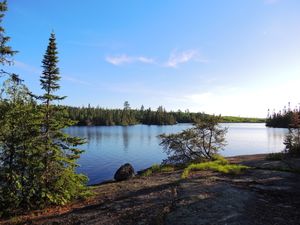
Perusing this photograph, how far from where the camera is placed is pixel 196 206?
9.16 metres

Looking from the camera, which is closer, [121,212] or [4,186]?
[121,212]

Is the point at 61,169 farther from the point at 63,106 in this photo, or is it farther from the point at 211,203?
the point at 211,203

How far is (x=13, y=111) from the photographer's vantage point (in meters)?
10.9

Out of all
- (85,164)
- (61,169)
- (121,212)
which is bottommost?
(85,164)

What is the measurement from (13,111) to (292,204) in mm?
11222

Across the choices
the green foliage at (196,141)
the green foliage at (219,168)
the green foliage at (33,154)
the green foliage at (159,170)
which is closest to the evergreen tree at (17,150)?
the green foliage at (33,154)

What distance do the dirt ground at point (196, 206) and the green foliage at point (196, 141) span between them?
31.8 feet

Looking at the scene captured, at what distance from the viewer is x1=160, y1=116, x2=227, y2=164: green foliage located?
23625mm

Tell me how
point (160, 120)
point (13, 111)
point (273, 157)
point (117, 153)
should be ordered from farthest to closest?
point (160, 120), point (117, 153), point (273, 157), point (13, 111)

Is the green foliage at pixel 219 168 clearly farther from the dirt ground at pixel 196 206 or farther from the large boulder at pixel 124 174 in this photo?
the large boulder at pixel 124 174

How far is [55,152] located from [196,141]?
1421cm

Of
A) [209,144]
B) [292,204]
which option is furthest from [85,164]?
[292,204]

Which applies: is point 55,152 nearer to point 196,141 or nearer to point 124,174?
point 124,174

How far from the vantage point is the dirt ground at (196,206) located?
8117 mm
